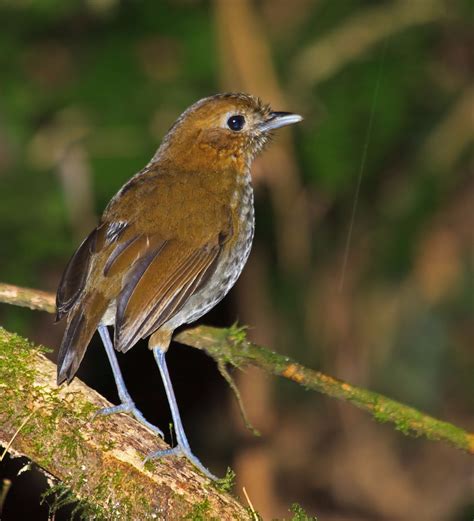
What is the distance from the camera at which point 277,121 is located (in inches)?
180

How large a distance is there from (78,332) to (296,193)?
2.98m

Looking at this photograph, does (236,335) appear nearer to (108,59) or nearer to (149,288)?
(149,288)

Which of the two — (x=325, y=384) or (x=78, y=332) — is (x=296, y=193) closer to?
(x=325, y=384)

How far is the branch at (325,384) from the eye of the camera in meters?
3.84

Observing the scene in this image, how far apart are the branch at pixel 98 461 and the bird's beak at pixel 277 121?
1.89 meters

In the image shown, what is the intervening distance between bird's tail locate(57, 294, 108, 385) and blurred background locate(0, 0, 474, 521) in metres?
1.95

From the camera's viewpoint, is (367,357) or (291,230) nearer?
(291,230)

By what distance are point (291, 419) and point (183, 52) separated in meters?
2.82

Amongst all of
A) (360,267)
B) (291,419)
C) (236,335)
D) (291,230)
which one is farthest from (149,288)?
(291,419)

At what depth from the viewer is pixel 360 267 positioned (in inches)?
264

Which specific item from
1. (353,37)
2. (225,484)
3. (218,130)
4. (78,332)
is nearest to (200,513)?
(225,484)

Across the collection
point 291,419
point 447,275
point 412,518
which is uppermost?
point 447,275

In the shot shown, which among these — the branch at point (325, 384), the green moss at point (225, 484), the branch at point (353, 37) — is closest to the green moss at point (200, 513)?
the green moss at point (225, 484)

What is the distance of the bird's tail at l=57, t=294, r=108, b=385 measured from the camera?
3184 mm
